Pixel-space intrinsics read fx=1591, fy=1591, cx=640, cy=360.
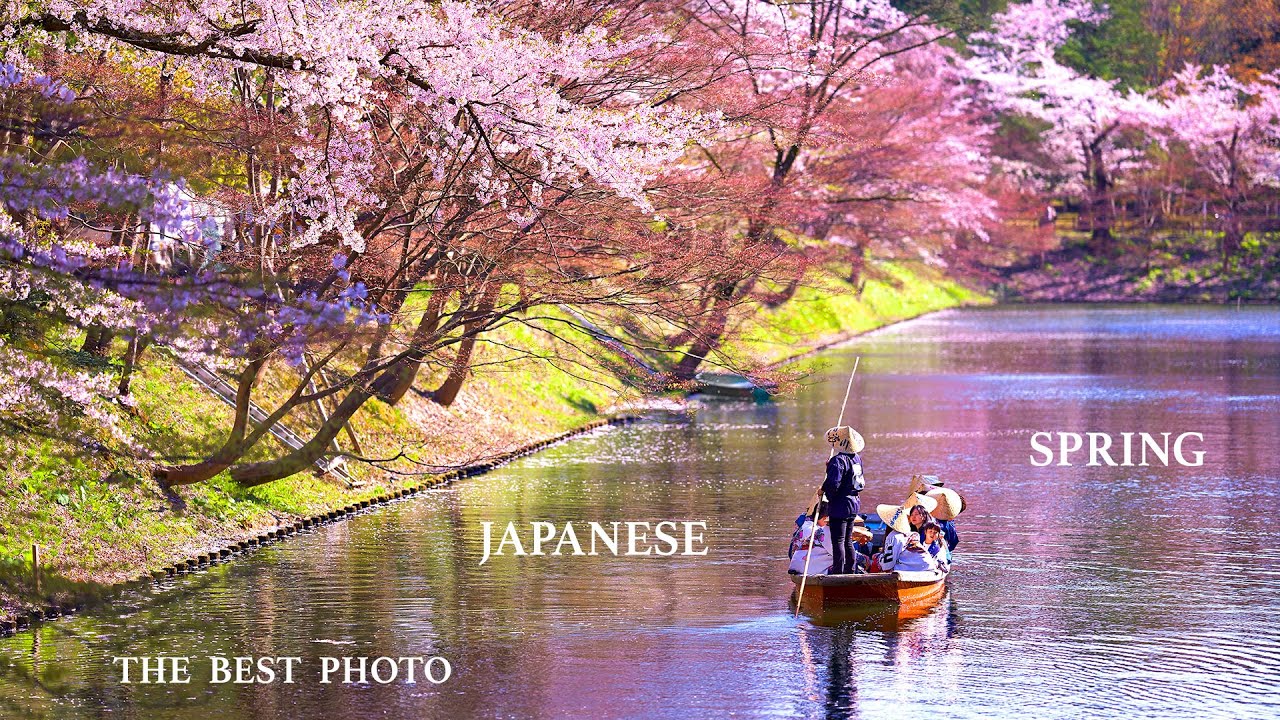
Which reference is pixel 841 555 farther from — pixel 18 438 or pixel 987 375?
pixel 987 375

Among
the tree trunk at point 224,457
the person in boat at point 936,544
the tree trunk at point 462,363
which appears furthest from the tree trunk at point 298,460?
the person in boat at point 936,544

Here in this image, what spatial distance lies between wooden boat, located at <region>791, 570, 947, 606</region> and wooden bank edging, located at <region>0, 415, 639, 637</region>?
7227 mm

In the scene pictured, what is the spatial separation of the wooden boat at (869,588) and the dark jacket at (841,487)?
2.20 ft

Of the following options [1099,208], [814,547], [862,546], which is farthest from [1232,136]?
[814,547]

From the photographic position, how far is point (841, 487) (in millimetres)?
16188

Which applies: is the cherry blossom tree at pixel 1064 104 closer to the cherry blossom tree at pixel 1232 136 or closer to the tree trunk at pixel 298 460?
the cherry blossom tree at pixel 1232 136

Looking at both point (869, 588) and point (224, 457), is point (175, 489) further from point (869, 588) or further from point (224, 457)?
point (869, 588)

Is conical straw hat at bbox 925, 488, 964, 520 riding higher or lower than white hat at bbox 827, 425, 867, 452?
lower

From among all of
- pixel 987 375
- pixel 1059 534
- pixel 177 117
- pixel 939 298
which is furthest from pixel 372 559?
pixel 939 298

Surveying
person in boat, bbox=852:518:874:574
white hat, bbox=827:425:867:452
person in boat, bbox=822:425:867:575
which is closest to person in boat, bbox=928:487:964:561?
person in boat, bbox=852:518:874:574

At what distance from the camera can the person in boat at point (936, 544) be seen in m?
16.8

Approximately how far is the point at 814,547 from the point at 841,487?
83 centimetres

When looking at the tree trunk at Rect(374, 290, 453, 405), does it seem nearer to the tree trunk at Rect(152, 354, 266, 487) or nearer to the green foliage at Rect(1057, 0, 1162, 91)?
the tree trunk at Rect(152, 354, 266, 487)

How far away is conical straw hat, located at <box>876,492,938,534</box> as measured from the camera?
1683cm
